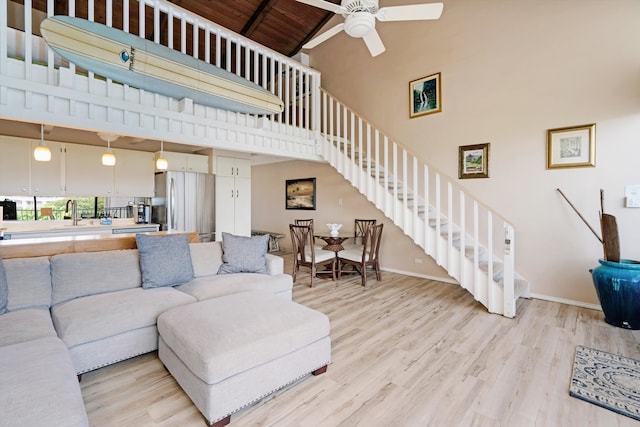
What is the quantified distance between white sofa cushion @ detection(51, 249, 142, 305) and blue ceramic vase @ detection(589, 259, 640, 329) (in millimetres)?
4612

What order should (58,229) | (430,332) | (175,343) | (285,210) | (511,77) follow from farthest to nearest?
1. (285,210)
2. (58,229)
3. (511,77)
4. (430,332)
5. (175,343)

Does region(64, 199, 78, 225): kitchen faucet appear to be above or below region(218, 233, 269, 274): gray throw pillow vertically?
above

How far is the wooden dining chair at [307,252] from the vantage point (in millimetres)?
4363

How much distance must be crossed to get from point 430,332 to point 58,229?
16.9ft

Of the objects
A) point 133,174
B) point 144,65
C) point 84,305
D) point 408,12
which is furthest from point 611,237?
point 133,174

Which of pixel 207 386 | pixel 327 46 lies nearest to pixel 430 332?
pixel 207 386

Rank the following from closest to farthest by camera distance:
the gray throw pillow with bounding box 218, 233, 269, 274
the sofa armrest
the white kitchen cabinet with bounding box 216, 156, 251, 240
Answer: the gray throw pillow with bounding box 218, 233, 269, 274, the sofa armrest, the white kitchen cabinet with bounding box 216, 156, 251, 240

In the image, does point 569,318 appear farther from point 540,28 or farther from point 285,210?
point 285,210

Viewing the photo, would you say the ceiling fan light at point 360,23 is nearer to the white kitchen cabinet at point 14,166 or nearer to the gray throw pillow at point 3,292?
the gray throw pillow at point 3,292

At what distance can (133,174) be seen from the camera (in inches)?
205

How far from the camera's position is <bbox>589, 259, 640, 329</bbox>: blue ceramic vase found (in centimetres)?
282

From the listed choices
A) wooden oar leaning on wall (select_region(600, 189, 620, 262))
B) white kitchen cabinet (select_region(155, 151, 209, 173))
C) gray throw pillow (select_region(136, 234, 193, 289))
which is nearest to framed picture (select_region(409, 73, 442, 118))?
wooden oar leaning on wall (select_region(600, 189, 620, 262))

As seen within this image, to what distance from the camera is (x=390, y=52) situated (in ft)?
17.2

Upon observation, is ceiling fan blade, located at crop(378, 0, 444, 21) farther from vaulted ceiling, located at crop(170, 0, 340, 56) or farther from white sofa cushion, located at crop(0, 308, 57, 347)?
vaulted ceiling, located at crop(170, 0, 340, 56)
